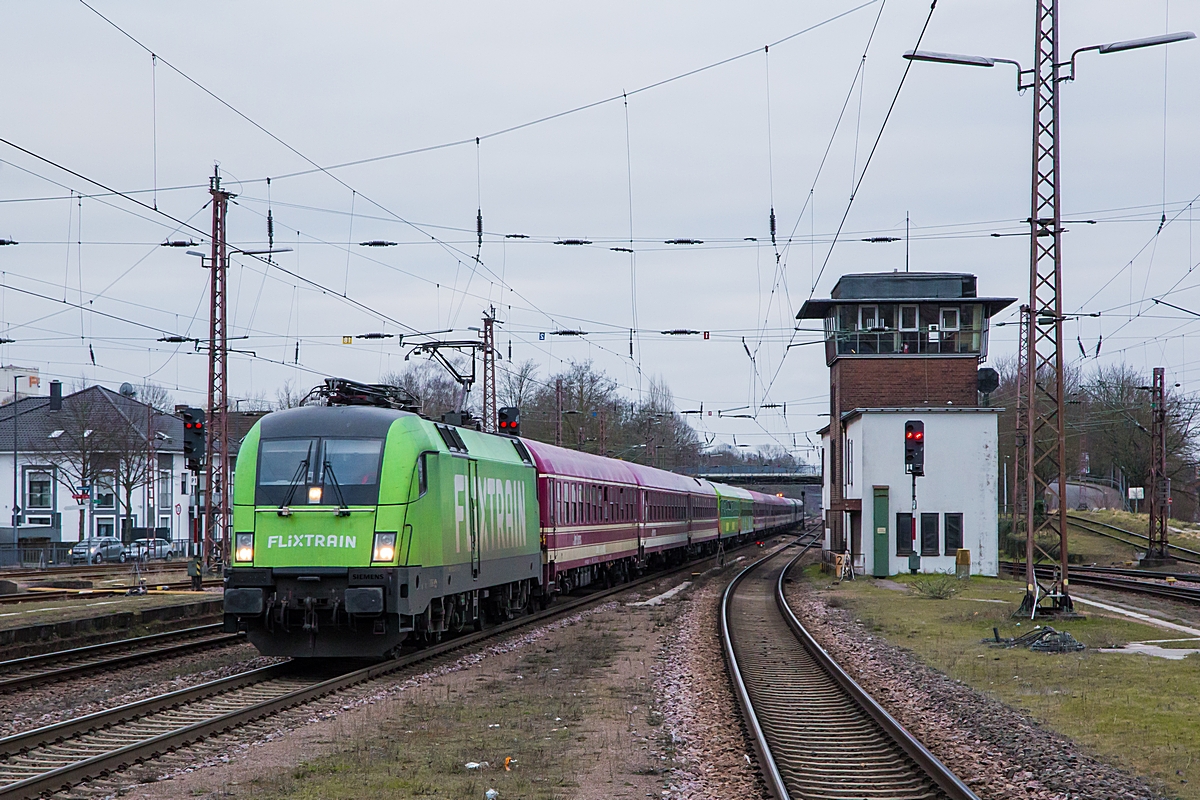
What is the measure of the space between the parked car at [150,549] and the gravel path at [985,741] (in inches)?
1728

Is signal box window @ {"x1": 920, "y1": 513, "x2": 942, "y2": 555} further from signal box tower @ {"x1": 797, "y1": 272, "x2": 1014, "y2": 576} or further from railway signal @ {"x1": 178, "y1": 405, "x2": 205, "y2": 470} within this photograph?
railway signal @ {"x1": 178, "y1": 405, "x2": 205, "y2": 470}

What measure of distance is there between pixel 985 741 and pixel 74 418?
195 ft

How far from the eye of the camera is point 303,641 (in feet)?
50.4

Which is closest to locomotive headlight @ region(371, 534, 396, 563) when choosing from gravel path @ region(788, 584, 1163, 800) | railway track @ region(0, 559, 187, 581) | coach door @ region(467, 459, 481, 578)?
coach door @ region(467, 459, 481, 578)

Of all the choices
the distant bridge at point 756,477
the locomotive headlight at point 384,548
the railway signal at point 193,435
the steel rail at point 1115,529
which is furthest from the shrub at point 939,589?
the distant bridge at point 756,477

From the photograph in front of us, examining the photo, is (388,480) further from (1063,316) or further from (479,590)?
(1063,316)

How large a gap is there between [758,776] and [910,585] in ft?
85.4

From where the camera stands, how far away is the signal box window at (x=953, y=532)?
38656 millimetres

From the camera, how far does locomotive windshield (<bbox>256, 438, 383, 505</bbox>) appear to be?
1509cm

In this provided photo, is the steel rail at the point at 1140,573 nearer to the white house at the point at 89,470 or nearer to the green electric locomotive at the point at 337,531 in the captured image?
the green electric locomotive at the point at 337,531

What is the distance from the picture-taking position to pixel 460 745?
10.7 meters

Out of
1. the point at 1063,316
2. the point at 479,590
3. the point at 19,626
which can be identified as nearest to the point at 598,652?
the point at 479,590

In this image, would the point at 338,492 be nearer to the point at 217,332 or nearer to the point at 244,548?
the point at 244,548

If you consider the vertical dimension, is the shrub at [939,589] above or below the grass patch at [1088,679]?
below
